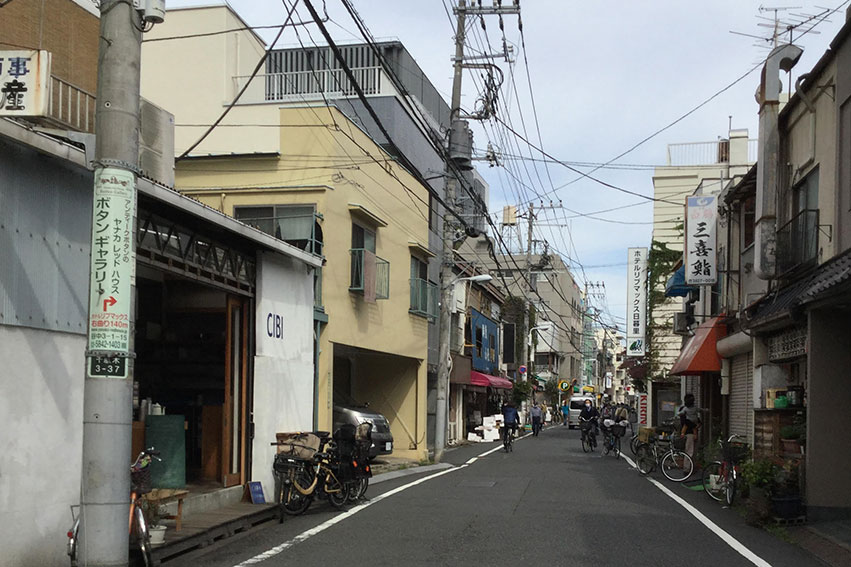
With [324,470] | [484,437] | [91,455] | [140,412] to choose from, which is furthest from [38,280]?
[484,437]

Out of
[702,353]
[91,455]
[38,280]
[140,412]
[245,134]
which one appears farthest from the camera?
[702,353]

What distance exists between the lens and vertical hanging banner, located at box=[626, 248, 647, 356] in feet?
117

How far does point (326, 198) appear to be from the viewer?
19266mm

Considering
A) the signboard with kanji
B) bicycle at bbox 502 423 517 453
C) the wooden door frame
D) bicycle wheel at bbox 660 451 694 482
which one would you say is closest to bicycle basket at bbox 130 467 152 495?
the signboard with kanji

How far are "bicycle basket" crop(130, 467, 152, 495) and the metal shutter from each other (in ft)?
43.6

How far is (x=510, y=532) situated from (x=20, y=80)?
25.1 feet

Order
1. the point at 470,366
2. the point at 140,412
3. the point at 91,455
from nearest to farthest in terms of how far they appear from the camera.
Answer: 1. the point at 91,455
2. the point at 140,412
3. the point at 470,366

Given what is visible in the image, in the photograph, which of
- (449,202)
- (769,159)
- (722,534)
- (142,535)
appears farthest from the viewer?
(449,202)

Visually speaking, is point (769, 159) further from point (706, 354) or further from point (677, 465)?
point (677, 465)

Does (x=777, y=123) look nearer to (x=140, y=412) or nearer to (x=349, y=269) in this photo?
(x=349, y=269)

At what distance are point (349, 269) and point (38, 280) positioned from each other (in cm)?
1238

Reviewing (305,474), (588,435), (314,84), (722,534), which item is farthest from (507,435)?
(722,534)

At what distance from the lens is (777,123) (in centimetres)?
1582

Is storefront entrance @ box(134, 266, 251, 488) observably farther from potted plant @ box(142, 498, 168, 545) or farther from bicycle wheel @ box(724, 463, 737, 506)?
bicycle wheel @ box(724, 463, 737, 506)
